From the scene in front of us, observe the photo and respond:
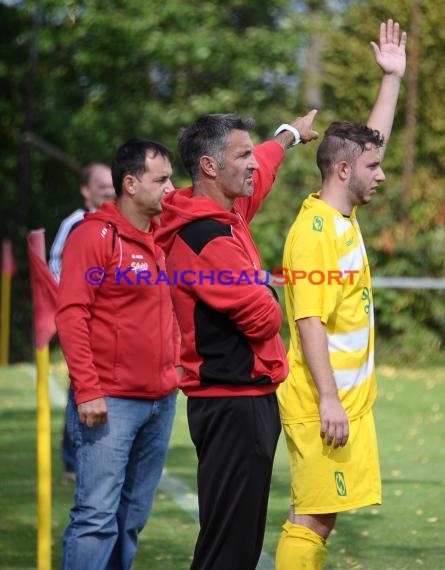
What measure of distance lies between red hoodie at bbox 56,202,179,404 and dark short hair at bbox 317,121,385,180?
93cm

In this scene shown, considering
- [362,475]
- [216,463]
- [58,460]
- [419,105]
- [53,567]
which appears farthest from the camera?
[419,105]

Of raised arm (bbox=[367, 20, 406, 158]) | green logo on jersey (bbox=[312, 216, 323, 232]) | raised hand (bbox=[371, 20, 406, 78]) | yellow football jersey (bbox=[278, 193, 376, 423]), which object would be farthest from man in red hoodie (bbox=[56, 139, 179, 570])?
raised hand (bbox=[371, 20, 406, 78])

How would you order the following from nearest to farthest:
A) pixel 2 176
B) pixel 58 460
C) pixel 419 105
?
pixel 58 460, pixel 419 105, pixel 2 176

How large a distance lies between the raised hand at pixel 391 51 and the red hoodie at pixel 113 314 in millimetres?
1474

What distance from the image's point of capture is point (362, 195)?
19.5ft

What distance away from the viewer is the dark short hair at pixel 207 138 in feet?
17.8

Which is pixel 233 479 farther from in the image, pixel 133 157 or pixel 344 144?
pixel 133 157

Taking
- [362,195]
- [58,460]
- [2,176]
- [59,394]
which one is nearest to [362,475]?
[362,195]

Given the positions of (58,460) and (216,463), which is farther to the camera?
(58,460)

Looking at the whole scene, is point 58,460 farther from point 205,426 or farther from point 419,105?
point 419,105

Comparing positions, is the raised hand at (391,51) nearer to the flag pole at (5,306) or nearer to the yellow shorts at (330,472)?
the yellow shorts at (330,472)

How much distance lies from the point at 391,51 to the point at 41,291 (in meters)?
2.12

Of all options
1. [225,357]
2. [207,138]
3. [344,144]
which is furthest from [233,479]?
[344,144]

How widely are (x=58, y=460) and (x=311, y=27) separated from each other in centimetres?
2349
